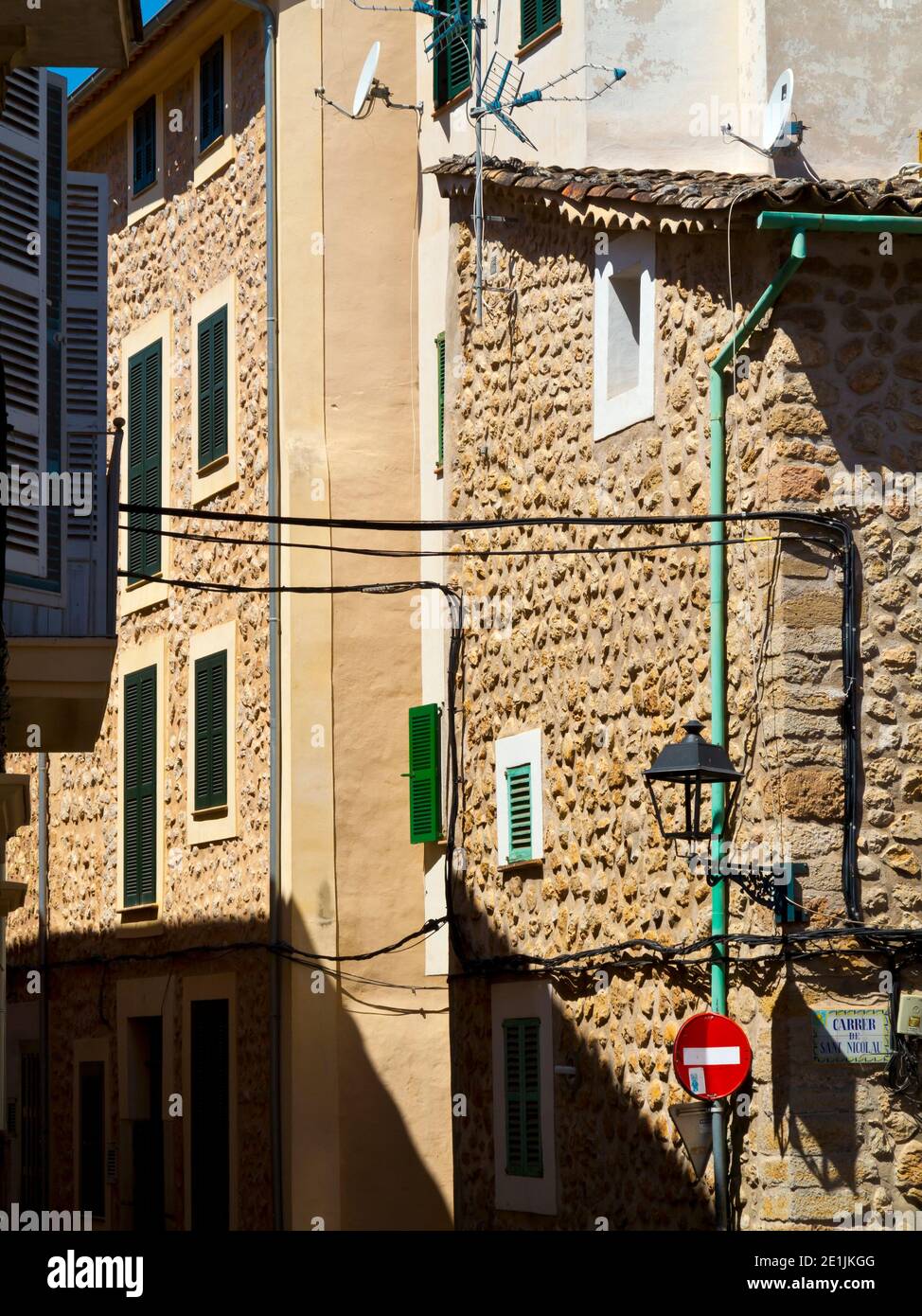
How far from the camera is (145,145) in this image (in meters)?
22.1

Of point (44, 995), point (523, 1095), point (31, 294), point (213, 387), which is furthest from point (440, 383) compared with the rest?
point (44, 995)

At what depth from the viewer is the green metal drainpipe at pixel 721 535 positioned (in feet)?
38.7

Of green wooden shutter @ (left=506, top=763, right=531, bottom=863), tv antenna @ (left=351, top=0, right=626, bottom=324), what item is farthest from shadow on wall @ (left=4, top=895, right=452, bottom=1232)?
tv antenna @ (left=351, top=0, right=626, bottom=324)

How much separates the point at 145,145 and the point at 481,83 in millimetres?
6194

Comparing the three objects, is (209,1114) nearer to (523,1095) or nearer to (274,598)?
(274,598)

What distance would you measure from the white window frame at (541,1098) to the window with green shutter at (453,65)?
7.36m

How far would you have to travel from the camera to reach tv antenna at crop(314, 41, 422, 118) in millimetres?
17984

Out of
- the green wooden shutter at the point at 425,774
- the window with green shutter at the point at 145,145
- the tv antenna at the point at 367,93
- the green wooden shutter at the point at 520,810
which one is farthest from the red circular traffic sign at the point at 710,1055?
the window with green shutter at the point at 145,145

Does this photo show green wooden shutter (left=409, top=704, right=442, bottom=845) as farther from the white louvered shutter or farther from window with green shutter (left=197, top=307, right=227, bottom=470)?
the white louvered shutter

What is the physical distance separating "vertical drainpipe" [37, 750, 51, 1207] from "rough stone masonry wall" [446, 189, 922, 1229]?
8221 mm

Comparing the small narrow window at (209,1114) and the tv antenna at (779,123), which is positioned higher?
the tv antenna at (779,123)

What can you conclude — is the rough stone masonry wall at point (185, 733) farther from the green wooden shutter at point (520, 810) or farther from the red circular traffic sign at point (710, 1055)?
the red circular traffic sign at point (710, 1055)

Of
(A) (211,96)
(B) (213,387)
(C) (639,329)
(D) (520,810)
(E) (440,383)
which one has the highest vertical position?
(A) (211,96)

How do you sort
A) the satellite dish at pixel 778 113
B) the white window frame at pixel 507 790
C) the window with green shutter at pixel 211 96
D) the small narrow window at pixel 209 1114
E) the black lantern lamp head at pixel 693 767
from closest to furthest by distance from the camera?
1. the black lantern lamp head at pixel 693 767
2. the satellite dish at pixel 778 113
3. the white window frame at pixel 507 790
4. the small narrow window at pixel 209 1114
5. the window with green shutter at pixel 211 96
